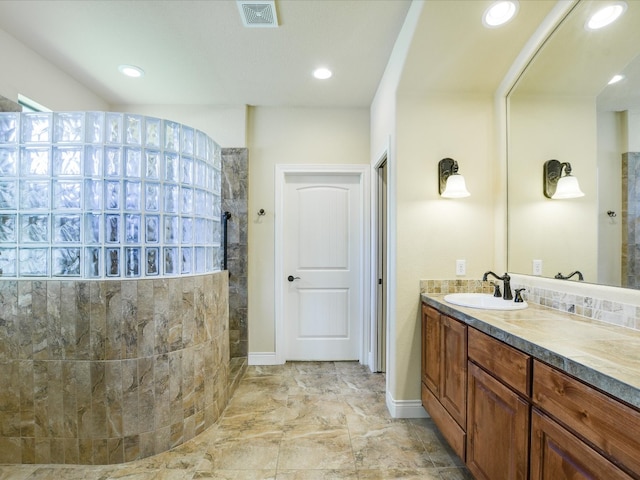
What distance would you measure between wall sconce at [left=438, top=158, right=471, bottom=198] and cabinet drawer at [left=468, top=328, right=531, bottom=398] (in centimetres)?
94

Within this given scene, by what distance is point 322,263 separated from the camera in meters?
3.15

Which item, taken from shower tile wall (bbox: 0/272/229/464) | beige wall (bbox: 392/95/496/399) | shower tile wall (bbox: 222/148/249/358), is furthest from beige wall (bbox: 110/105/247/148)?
shower tile wall (bbox: 0/272/229/464)

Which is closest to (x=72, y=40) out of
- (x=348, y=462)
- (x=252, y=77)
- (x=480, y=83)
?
(x=252, y=77)

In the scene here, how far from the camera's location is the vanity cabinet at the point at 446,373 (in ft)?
5.10

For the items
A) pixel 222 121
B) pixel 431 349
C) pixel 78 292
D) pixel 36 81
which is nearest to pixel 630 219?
pixel 431 349

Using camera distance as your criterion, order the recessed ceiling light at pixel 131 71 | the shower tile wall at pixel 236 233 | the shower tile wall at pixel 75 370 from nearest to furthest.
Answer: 1. the shower tile wall at pixel 75 370
2. the recessed ceiling light at pixel 131 71
3. the shower tile wall at pixel 236 233

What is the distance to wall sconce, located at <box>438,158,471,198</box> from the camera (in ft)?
6.56

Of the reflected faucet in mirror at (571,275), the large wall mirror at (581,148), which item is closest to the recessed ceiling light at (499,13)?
the large wall mirror at (581,148)

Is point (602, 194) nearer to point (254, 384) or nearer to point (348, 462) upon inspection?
point (348, 462)

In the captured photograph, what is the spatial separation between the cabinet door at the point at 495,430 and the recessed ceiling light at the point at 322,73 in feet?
7.68

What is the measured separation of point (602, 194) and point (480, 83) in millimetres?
1101

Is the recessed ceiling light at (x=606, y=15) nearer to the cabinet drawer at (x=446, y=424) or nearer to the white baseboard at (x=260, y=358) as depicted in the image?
the cabinet drawer at (x=446, y=424)

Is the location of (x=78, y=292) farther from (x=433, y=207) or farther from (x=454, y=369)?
(x=433, y=207)

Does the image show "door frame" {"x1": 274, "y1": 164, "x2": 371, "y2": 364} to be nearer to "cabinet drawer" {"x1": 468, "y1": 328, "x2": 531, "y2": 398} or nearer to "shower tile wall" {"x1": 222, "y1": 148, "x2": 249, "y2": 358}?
"shower tile wall" {"x1": 222, "y1": 148, "x2": 249, "y2": 358}
